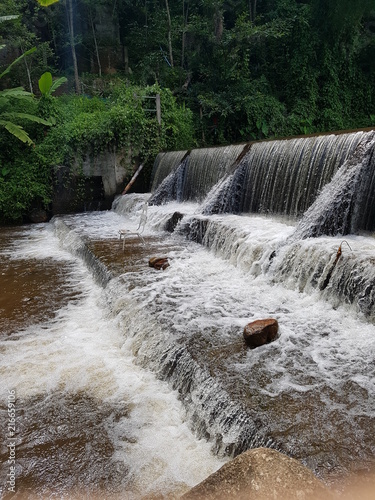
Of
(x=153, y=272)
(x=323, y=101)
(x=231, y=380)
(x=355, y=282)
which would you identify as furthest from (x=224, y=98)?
(x=231, y=380)

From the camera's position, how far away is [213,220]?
8172 mm

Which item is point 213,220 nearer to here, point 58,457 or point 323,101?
point 58,457

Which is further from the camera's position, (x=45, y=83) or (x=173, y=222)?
(x=45, y=83)

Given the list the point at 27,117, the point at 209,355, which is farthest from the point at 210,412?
the point at 27,117

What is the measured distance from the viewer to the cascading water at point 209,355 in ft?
9.14

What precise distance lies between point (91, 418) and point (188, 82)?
743 inches

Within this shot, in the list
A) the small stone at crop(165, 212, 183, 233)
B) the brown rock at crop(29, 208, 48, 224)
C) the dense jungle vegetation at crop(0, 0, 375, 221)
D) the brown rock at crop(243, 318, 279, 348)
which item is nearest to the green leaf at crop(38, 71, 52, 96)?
the dense jungle vegetation at crop(0, 0, 375, 221)

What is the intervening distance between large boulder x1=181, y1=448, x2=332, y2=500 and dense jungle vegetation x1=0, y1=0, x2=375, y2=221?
13.2m

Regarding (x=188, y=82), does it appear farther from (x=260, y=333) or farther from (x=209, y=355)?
(x=209, y=355)

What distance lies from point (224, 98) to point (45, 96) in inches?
306

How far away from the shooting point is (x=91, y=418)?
11.0ft

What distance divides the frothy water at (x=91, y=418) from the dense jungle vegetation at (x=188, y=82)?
991cm

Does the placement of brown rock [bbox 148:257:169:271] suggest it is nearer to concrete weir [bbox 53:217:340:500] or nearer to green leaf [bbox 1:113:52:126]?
concrete weir [bbox 53:217:340:500]

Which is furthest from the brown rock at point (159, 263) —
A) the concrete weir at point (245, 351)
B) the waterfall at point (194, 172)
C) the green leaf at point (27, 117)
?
the green leaf at point (27, 117)
